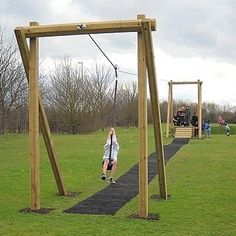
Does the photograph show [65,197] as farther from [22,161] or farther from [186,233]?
[22,161]

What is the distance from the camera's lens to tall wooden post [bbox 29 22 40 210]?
29.1 ft

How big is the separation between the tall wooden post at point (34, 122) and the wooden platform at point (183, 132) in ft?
75.8

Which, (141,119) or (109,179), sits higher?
(141,119)

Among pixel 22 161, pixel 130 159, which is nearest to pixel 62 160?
pixel 22 161

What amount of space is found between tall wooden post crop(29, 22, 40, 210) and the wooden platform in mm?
23115

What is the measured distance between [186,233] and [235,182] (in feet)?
19.5

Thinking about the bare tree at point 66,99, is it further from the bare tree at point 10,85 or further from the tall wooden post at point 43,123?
the tall wooden post at point 43,123

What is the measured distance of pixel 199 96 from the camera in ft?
101

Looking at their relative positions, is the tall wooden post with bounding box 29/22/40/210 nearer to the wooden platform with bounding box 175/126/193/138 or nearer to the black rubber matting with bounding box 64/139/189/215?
the black rubber matting with bounding box 64/139/189/215

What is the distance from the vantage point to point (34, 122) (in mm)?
8906

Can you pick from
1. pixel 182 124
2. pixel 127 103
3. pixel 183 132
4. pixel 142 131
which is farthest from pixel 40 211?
pixel 127 103

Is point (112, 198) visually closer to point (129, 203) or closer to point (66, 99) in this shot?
point (129, 203)

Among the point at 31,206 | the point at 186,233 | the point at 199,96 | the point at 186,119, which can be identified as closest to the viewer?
the point at 186,233

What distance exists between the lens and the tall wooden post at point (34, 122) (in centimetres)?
888
